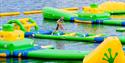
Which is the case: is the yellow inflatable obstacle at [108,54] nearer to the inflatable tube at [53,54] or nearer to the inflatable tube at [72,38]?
the inflatable tube at [53,54]

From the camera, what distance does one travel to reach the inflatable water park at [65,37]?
49.9 feet

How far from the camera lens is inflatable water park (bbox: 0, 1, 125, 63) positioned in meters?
15.2

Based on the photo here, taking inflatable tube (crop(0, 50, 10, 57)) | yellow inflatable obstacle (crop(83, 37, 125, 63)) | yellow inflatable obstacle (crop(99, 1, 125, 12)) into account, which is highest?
yellow inflatable obstacle (crop(83, 37, 125, 63))

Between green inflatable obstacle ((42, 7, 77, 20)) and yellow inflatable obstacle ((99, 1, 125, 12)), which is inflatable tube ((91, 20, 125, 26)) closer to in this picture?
green inflatable obstacle ((42, 7, 77, 20))

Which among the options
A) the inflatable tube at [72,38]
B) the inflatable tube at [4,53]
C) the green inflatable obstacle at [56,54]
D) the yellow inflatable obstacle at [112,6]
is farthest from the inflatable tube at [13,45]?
the yellow inflatable obstacle at [112,6]

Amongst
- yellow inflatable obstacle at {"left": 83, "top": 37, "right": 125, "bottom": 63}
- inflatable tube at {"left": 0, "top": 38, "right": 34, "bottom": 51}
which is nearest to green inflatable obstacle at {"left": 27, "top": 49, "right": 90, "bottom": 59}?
inflatable tube at {"left": 0, "top": 38, "right": 34, "bottom": 51}

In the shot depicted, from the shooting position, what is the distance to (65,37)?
30.1 metres

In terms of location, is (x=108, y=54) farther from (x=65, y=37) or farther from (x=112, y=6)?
(x=112, y=6)

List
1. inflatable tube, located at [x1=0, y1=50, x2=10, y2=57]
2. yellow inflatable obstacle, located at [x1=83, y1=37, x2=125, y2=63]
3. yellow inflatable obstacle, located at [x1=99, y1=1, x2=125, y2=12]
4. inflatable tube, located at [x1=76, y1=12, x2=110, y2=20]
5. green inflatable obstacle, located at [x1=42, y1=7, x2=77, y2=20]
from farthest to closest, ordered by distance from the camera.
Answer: yellow inflatable obstacle, located at [x1=99, y1=1, x2=125, y2=12] → green inflatable obstacle, located at [x1=42, y1=7, x2=77, y2=20] → inflatable tube, located at [x1=76, y1=12, x2=110, y2=20] → inflatable tube, located at [x1=0, y1=50, x2=10, y2=57] → yellow inflatable obstacle, located at [x1=83, y1=37, x2=125, y2=63]

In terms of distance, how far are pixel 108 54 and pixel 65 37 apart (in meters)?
15.1

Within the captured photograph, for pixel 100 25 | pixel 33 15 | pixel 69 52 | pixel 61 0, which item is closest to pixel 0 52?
pixel 69 52

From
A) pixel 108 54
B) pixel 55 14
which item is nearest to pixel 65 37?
pixel 55 14

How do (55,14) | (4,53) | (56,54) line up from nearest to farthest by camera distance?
(56,54) < (4,53) < (55,14)

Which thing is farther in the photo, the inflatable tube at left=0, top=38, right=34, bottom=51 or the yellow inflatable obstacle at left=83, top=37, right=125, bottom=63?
the inflatable tube at left=0, top=38, right=34, bottom=51
